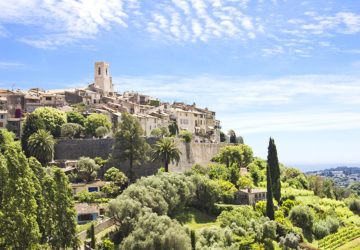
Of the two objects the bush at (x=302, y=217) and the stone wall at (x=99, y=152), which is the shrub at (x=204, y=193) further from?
the bush at (x=302, y=217)

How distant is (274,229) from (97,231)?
19.1 meters

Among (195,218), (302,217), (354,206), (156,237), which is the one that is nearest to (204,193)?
(195,218)

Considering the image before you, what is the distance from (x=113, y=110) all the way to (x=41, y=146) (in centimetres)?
3423

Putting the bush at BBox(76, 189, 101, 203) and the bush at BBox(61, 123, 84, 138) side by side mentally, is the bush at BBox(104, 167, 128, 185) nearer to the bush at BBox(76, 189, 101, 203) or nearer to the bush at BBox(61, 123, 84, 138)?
the bush at BBox(76, 189, 101, 203)

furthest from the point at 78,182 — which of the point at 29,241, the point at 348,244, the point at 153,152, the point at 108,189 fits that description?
the point at 348,244

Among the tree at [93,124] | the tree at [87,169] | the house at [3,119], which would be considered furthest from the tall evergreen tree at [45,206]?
the house at [3,119]

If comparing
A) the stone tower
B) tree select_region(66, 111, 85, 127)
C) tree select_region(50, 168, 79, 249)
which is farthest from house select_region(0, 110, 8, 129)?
tree select_region(50, 168, 79, 249)

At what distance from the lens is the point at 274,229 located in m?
41.0

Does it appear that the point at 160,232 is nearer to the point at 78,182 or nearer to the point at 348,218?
the point at 78,182

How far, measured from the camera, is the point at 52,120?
64.5 metres

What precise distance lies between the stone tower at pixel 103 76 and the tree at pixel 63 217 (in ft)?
299

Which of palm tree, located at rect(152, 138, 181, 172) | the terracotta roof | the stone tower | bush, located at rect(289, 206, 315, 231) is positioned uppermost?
the stone tower

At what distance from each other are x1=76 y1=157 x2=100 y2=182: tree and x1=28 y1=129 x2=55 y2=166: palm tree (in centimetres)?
509

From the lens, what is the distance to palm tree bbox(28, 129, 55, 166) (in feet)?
171
